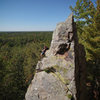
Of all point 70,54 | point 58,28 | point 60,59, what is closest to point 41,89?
point 60,59

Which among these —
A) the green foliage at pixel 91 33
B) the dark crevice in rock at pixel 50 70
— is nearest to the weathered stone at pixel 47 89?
the dark crevice in rock at pixel 50 70

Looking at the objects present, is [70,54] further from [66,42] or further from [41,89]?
[41,89]

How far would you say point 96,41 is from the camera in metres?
7.48

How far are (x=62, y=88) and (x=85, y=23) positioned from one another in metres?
8.46

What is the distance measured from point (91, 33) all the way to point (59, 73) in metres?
6.13

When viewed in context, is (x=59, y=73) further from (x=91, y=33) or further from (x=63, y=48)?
(x=91, y=33)

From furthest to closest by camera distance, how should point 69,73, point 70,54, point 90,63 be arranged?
point 90,63, point 70,54, point 69,73

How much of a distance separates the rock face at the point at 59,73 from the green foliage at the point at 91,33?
3.55 meters

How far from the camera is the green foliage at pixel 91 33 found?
7.59 meters

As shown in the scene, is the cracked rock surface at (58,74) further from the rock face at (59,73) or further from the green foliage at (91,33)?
the green foliage at (91,33)

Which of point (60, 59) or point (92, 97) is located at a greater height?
point (60, 59)

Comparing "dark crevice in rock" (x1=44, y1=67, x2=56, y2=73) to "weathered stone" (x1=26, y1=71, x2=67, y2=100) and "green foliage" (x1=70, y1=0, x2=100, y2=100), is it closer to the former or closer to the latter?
→ "weathered stone" (x1=26, y1=71, x2=67, y2=100)

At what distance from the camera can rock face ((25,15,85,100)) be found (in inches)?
169

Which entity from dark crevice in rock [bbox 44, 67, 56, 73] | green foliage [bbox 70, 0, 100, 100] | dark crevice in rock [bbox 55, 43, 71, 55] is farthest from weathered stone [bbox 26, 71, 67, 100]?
green foliage [bbox 70, 0, 100, 100]
